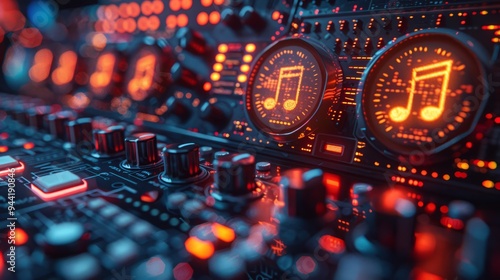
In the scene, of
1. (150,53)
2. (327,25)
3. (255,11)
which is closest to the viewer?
(327,25)

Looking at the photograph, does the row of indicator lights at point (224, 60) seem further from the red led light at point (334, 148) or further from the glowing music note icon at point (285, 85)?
the red led light at point (334, 148)

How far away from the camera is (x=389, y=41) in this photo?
1.00 m

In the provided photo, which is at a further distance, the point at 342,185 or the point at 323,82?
the point at 323,82

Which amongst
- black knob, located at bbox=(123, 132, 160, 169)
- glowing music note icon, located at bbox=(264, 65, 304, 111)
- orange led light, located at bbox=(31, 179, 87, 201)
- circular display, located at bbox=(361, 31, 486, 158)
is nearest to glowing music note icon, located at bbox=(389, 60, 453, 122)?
circular display, located at bbox=(361, 31, 486, 158)

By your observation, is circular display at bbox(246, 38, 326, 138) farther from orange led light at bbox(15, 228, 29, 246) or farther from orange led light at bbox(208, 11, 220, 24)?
orange led light at bbox(15, 228, 29, 246)

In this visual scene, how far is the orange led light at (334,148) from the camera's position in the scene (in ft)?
3.42

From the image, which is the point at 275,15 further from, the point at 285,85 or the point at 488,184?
the point at 488,184

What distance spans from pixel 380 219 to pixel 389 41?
1.99 feet

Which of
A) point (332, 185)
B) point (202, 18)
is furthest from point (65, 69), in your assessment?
point (332, 185)

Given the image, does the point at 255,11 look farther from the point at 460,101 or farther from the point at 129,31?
the point at 129,31

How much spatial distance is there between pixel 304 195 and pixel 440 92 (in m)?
0.48

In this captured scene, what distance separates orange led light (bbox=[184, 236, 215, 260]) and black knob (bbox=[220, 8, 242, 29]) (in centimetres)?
100

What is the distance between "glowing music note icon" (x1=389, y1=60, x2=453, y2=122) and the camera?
0.87 meters

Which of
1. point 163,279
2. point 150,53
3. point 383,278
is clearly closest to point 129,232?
point 163,279
